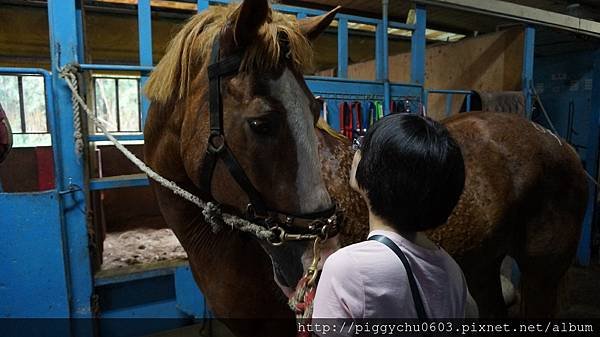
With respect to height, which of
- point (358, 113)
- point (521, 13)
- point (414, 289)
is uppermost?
point (521, 13)

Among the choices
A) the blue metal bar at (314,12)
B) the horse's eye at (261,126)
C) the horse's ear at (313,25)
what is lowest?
the horse's eye at (261,126)

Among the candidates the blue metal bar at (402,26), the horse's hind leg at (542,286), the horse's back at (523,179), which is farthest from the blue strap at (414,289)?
the blue metal bar at (402,26)

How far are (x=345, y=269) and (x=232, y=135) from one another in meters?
0.61

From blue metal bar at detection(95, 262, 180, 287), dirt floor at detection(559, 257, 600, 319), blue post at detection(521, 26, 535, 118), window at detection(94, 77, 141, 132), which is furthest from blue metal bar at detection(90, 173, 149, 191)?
blue post at detection(521, 26, 535, 118)

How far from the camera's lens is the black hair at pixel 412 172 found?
673mm

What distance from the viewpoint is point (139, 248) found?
2729 mm

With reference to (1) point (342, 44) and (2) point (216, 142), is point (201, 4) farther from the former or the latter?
(2) point (216, 142)

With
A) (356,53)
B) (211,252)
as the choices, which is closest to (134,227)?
(211,252)

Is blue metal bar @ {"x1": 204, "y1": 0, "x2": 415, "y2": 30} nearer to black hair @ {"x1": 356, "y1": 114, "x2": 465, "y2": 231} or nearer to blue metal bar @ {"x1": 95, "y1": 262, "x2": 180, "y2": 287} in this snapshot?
black hair @ {"x1": 356, "y1": 114, "x2": 465, "y2": 231}

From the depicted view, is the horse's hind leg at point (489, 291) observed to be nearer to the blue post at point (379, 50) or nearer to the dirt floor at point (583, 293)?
the dirt floor at point (583, 293)

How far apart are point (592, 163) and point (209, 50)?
478 centimetres

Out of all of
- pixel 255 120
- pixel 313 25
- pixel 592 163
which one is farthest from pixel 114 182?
pixel 592 163

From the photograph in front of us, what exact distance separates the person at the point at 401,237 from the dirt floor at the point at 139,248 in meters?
1.97

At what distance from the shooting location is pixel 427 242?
739 millimetres
